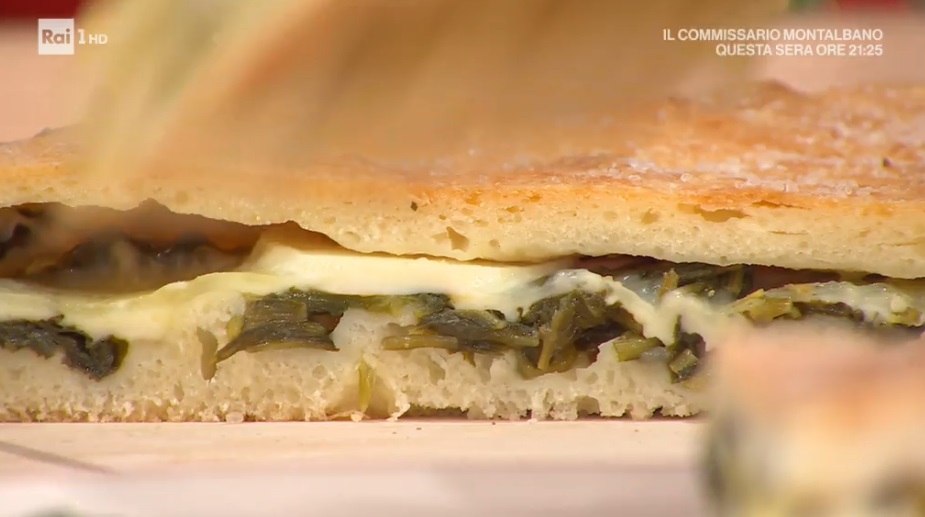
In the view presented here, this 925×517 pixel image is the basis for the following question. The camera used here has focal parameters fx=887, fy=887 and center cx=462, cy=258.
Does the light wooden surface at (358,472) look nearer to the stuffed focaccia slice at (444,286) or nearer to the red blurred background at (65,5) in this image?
the stuffed focaccia slice at (444,286)

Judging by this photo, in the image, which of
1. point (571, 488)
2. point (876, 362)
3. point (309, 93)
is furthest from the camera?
point (309, 93)

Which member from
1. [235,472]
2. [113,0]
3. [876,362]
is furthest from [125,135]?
[876,362]

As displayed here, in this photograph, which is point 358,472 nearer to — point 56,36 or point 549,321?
point 549,321

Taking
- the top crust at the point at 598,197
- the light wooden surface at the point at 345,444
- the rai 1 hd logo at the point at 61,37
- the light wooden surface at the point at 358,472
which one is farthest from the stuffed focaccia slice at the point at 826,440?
the rai 1 hd logo at the point at 61,37

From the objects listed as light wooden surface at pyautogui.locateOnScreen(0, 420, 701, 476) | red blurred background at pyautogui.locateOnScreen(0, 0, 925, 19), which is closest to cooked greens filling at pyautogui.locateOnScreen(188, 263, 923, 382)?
light wooden surface at pyautogui.locateOnScreen(0, 420, 701, 476)

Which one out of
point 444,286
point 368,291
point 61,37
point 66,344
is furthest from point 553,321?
point 61,37

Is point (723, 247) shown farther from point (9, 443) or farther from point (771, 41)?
point (9, 443)
